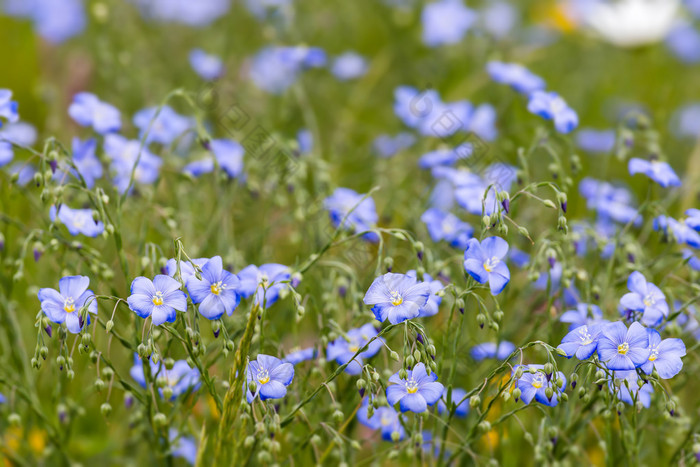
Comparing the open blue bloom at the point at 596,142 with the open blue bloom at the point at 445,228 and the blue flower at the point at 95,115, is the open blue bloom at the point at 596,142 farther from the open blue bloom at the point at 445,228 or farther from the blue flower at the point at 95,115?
the blue flower at the point at 95,115

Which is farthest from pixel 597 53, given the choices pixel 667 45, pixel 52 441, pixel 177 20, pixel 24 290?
pixel 52 441

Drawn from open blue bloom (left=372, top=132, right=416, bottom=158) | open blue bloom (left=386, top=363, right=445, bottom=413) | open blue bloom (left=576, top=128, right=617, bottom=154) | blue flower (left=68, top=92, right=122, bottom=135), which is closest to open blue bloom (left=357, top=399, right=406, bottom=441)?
open blue bloom (left=386, top=363, right=445, bottom=413)

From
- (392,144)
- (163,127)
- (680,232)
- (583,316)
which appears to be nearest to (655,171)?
(680,232)

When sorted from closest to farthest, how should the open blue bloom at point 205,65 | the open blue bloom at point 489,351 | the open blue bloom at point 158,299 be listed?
1. the open blue bloom at point 158,299
2. the open blue bloom at point 489,351
3. the open blue bloom at point 205,65

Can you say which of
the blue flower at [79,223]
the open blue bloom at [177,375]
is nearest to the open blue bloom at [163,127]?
the blue flower at [79,223]

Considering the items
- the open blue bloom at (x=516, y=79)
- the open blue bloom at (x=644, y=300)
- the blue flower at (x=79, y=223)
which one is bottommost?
the open blue bloom at (x=644, y=300)

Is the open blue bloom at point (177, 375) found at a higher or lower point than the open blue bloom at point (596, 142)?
lower

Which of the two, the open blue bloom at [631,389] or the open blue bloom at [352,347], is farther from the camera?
the open blue bloom at [352,347]
